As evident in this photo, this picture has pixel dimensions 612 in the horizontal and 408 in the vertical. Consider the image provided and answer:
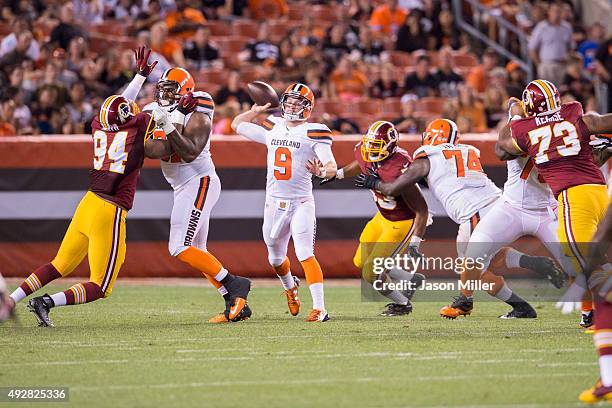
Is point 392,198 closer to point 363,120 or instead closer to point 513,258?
point 513,258

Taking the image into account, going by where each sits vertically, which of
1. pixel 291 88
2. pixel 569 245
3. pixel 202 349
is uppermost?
pixel 291 88

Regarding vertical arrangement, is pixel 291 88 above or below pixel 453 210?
above

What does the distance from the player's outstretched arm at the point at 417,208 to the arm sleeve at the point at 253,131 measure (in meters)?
1.32

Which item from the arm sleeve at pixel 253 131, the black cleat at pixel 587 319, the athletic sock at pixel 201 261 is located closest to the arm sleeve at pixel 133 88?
the arm sleeve at pixel 253 131

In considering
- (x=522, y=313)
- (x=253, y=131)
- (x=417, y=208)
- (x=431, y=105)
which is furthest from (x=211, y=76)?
(x=522, y=313)

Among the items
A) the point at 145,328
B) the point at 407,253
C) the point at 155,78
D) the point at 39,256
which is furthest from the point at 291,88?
the point at 155,78

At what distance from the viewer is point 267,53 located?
1627 centimetres

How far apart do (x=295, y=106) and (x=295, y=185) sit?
67cm

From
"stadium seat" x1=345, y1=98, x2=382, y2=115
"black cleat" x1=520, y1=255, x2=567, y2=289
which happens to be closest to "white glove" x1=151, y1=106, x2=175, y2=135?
"black cleat" x1=520, y1=255, x2=567, y2=289

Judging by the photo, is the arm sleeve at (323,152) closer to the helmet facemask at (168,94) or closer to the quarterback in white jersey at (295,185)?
the quarterback in white jersey at (295,185)

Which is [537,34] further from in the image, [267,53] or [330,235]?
[330,235]

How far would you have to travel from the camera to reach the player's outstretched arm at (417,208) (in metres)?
9.60

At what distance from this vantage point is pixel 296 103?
9492mm

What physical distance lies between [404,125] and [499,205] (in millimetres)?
5483
